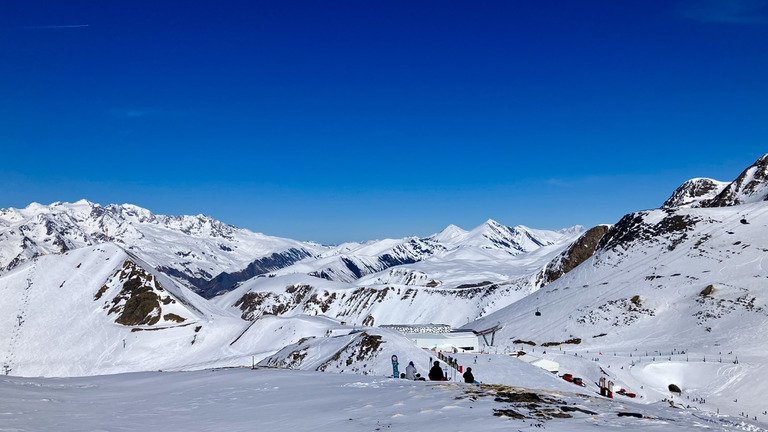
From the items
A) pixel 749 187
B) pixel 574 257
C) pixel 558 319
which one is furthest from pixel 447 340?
pixel 749 187

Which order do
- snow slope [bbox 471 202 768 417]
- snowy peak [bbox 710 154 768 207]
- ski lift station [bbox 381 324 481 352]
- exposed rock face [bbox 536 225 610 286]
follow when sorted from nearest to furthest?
1. snow slope [bbox 471 202 768 417]
2. ski lift station [bbox 381 324 481 352]
3. snowy peak [bbox 710 154 768 207]
4. exposed rock face [bbox 536 225 610 286]

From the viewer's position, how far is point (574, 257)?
16912cm

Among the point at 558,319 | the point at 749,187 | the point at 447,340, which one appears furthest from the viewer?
the point at 749,187

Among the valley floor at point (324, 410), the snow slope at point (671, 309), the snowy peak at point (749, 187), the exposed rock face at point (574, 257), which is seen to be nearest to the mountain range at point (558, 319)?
the snow slope at point (671, 309)

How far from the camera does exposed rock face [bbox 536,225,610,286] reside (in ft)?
549

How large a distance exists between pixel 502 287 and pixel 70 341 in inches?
5167

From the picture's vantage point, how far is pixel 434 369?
957 inches

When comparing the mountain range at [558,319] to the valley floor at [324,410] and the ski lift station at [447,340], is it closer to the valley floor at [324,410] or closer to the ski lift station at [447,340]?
the ski lift station at [447,340]

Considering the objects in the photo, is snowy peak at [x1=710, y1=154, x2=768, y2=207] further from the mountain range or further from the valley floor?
the valley floor

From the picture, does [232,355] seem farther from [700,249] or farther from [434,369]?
[700,249]

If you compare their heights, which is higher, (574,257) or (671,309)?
(574,257)

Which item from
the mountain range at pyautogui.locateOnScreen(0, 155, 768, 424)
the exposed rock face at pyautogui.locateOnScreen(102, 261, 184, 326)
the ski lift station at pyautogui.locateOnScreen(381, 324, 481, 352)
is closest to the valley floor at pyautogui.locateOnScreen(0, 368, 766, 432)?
the mountain range at pyautogui.locateOnScreen(0, 155, 768, 424)

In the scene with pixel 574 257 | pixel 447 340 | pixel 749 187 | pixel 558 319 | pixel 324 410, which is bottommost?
pixel 324 410

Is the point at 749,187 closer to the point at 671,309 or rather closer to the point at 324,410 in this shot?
the point at 671,309
